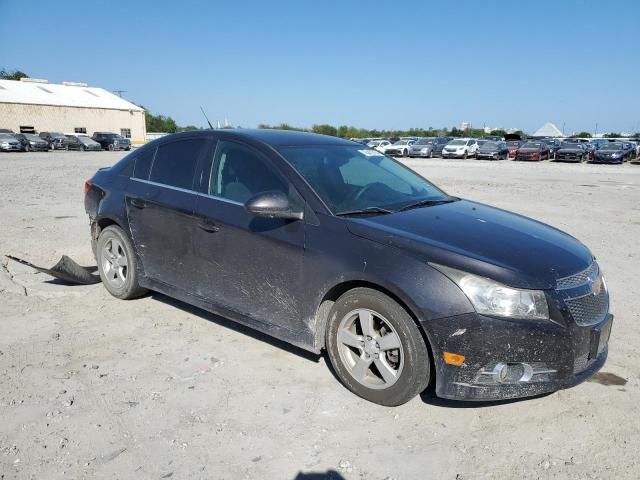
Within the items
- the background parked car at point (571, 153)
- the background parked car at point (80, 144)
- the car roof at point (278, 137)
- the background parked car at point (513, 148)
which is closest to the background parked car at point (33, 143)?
the background parked car at point (80, 144)

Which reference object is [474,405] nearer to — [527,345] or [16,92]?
[527,345]

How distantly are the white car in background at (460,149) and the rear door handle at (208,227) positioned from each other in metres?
36.9

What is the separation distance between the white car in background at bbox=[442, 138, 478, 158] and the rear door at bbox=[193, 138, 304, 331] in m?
36.7

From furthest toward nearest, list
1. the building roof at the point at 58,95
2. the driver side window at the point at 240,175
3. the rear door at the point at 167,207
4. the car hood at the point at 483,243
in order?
the building roof at the point at 58,95, the rear door at the point at 167,207, the driver side window at the point at 240,175, the car hood at the point at 483,243

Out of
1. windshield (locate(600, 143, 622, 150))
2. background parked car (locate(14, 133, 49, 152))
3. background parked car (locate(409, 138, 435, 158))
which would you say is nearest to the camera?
windshield (locate(600, 143, 622, 150))

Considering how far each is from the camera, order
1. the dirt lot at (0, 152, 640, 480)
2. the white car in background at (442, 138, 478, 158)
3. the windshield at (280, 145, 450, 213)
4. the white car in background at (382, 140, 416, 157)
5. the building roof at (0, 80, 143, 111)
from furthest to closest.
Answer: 1. the building roof at (0, 80, 143, 111)
2. the white car in background at (382, 140, 416, 157)
3. the white car in background at (442, 138, 478, 158)
4. the windshield at (280, 145, 450, 213)
5. the dirt lot at (0, 152, 640, 480)

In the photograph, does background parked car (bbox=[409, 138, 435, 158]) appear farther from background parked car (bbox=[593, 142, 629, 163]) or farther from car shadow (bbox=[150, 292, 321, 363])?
car shadow (bbox=[150, 292, 321, 363])

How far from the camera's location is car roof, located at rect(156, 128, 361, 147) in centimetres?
A: 416

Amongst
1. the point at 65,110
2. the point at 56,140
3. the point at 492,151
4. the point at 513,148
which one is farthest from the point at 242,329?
the point at 65,110

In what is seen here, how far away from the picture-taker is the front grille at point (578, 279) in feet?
10.1

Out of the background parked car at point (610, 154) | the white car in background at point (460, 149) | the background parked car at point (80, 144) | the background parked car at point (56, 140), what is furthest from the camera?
the background parked car at point (80, 144)

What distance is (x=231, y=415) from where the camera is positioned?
3.19 metres

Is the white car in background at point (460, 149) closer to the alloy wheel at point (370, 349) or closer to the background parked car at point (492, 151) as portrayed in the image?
the background parked car at point (492, 151)

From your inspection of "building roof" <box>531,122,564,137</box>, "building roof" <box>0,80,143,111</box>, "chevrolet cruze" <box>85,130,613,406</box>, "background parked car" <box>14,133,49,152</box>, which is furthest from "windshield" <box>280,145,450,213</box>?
"building roof" <box>531,122,564,137</box>
